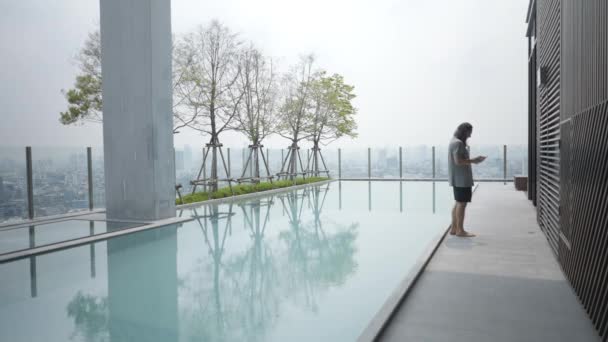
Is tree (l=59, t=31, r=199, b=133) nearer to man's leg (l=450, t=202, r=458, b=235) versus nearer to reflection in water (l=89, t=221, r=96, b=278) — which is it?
reflection in water (l=89, t=221, r=96, b=278)

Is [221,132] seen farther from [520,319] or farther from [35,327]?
[520,319]

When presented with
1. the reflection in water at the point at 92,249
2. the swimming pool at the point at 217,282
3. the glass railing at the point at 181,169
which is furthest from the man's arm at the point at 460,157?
the glass railing at the point at 181,169

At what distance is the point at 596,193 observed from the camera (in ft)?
8.97

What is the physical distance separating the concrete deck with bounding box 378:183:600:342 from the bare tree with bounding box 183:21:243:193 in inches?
347

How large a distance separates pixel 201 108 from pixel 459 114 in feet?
37.7

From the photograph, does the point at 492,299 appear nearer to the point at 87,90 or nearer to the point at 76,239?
the point at 76,239

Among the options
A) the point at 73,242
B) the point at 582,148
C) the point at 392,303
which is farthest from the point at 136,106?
the point at 582,148

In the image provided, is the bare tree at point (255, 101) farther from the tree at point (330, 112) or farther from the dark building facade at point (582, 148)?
the dark building facade at point (582, 148)

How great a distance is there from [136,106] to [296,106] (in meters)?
10.8

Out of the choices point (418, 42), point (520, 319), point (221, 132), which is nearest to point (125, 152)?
point (221, 132)

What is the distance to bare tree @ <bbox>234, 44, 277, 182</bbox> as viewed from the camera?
1491cm

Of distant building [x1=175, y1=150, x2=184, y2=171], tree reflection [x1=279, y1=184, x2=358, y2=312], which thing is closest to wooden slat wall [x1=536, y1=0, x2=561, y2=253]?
tree reflection [x1=279, y1=184, x2=358, y2=312]

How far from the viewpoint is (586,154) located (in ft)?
9.87

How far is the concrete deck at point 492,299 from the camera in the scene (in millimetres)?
2758
